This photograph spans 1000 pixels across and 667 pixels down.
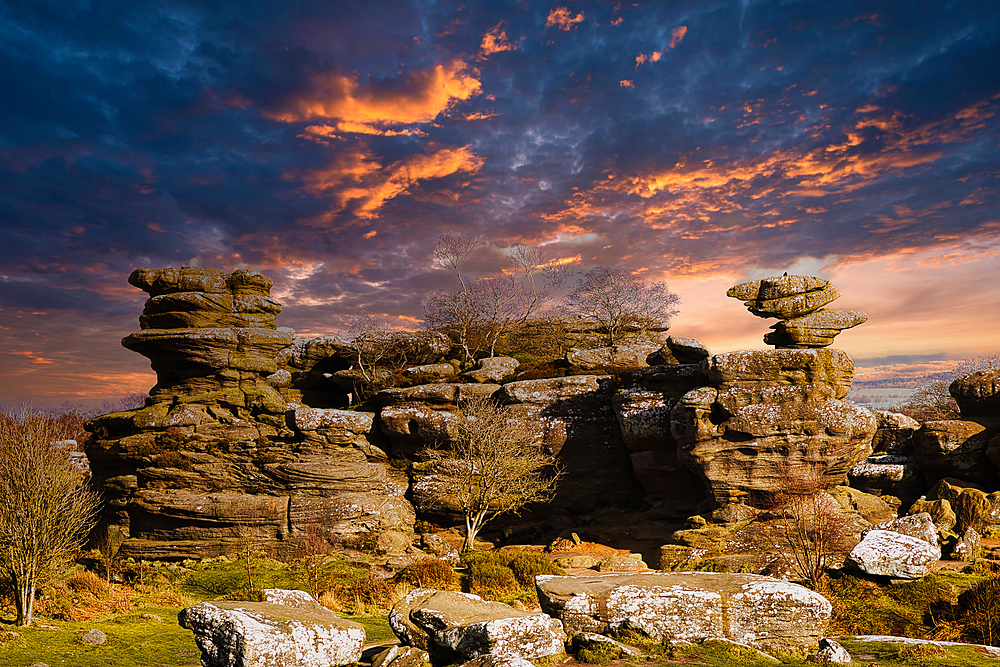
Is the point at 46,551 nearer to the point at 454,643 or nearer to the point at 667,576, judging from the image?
the point at 454,643

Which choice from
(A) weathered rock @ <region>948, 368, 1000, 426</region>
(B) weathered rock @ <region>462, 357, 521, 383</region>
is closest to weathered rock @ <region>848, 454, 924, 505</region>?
(A) weathered rock @ <region>948, 368, 1000, 426</region>

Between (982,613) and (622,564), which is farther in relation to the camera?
(622,564)

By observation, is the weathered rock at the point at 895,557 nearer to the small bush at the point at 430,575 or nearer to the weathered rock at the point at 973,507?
the weathered rock at the point at 973,507

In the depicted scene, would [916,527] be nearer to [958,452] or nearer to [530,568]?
[958,452]

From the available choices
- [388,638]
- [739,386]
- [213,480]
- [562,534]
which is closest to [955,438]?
→ [739,386]

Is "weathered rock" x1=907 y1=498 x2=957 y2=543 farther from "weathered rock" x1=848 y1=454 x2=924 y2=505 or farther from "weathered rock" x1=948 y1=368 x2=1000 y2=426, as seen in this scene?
"weathered rock" x1=948 y1=368 x2=1000 y2=426

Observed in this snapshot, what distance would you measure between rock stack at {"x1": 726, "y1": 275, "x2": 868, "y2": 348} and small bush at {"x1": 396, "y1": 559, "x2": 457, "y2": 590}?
2083cm

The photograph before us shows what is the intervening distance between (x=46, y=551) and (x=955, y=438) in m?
42.2

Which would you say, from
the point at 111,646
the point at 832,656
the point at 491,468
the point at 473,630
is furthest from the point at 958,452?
the point at 111,646

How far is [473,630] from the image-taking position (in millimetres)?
8969

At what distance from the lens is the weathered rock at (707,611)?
31.6ft

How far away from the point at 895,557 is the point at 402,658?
690 inches

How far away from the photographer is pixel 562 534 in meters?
30.8

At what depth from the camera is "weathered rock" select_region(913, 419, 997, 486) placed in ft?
97.2
